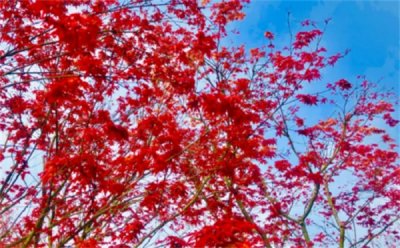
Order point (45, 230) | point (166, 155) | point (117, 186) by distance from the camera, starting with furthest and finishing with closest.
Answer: point (166, 155)
point (117, 186)
point (45, 230)

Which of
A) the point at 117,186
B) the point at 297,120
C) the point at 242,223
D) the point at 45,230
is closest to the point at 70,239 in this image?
the point at 45,230

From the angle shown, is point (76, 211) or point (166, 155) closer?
point (76, 211)

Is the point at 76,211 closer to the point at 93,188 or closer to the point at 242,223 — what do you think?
the point at 93,188

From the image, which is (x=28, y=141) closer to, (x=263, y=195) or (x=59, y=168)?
(x=59, y=168)

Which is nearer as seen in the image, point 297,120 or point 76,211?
point 76,211

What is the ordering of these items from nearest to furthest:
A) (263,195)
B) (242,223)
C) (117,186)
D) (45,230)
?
(242,223)
(45,230)
(117,186)
(263,195)

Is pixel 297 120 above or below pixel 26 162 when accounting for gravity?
above

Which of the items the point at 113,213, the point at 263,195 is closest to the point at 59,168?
the point at 113,213

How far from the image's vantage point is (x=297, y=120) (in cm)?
1239

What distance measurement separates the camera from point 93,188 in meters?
6.91

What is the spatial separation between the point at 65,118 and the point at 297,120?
666cm

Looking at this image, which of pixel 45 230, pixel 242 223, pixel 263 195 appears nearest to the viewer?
pixel 242 223

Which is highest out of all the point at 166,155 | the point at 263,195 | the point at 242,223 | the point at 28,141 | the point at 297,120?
the point at 297,120

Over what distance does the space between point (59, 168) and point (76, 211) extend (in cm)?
86
